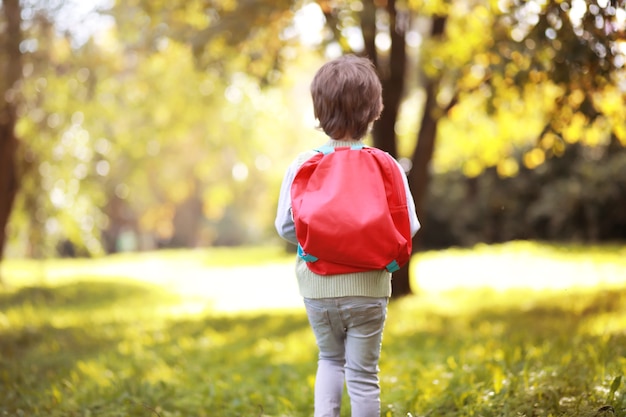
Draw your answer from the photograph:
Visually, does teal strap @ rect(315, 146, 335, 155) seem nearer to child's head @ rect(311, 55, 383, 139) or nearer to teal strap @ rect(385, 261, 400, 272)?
child's head @ rect(311, 55, 383, 139)

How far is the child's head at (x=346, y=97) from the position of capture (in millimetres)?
2834

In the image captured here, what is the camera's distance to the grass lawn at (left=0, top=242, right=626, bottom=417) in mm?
3859

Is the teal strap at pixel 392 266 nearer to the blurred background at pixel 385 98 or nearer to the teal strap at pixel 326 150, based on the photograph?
the teal strap at pixel 326 150

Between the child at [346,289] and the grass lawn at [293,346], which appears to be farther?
the grass lawn at [293,346]

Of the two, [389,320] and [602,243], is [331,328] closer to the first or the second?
[389,320]

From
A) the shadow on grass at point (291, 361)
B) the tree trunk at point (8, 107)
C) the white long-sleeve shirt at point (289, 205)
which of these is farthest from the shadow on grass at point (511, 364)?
the tree trunk at point (8, 107)

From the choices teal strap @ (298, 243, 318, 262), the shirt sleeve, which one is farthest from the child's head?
teal strap @ (298, 243, 318, 262)

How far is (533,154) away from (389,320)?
232cm

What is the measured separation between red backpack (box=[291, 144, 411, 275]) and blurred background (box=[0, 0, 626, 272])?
2.16 metres

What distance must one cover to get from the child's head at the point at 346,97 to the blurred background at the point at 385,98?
2.04 metres

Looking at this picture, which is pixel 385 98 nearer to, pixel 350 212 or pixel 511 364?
pixel 511 364

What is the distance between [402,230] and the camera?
2832mm

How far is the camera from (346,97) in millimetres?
2842

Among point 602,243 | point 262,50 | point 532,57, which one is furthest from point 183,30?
point 602,243
